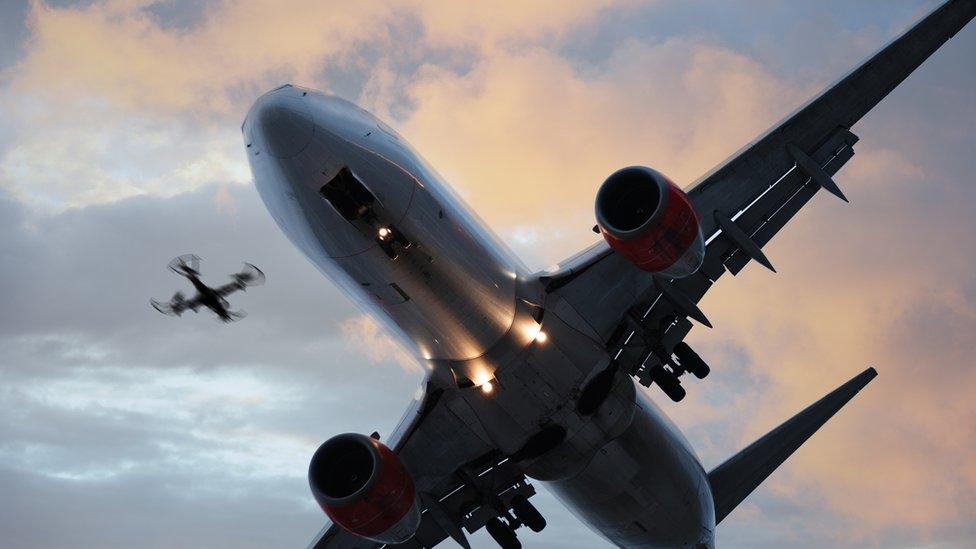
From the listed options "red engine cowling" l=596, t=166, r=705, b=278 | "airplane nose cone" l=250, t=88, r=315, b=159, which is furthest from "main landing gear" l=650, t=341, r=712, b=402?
"airplane nose cone" l=250, t=88, r=315, b=159

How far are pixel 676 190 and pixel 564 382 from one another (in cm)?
446

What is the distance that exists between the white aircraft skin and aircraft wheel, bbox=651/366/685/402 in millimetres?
626

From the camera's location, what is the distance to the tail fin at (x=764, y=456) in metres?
25.0

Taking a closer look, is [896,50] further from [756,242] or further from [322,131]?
[322,131]

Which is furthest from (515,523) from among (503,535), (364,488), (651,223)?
(651,223)

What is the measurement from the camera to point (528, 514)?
2216 cm

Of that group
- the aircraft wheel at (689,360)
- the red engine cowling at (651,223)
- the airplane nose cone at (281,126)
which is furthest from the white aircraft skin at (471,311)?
the red engine cowling at (651,223)

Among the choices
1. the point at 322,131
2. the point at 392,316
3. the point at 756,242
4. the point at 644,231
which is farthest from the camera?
the point at 756,242

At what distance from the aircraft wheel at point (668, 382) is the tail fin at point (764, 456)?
591cm

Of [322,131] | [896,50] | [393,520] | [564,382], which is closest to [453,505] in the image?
[393,520]

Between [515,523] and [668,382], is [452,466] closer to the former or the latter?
[515,523]

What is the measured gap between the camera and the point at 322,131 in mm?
15953

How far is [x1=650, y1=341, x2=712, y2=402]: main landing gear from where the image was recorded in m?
20.8

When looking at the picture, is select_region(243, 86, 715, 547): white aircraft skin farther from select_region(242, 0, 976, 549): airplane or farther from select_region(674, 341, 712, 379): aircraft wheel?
select_region(674, 341, 712, 379): aircraft wheel
